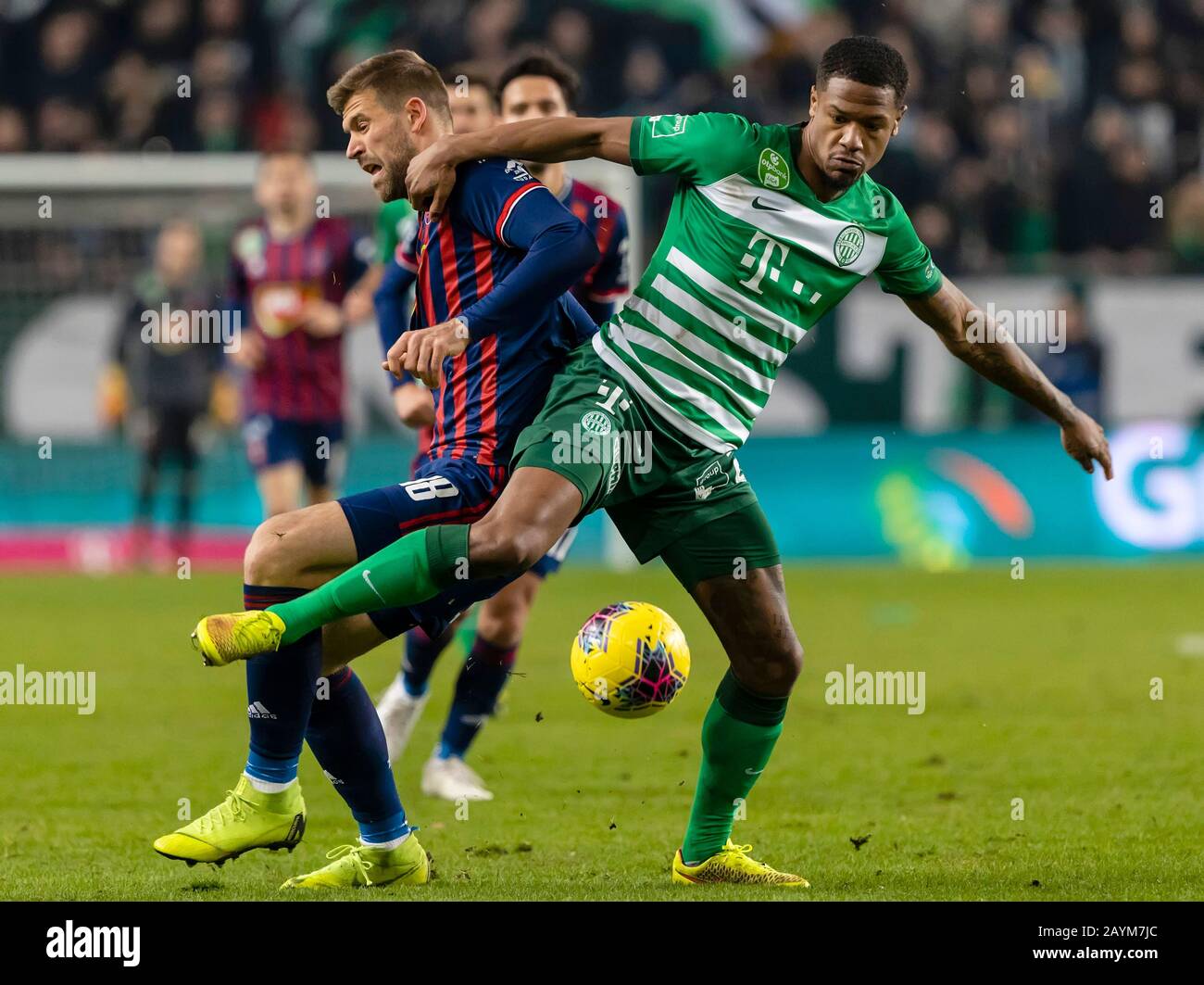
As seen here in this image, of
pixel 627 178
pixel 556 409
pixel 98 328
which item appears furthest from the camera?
pixel 98 328

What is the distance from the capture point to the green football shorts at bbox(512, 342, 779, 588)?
15.0 ft

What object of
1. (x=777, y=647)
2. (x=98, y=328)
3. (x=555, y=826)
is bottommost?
(x=555, y=826)

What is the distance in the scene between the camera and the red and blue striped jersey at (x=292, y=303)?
10.6 metres

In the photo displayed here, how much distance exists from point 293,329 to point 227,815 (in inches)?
251

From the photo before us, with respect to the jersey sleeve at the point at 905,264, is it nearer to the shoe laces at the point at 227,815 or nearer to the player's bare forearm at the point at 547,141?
the player's bare forearm at the point at 547,141

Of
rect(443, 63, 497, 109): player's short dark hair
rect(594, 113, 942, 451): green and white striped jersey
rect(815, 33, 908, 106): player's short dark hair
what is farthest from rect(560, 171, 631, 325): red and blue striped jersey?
rect(815, 33, 908, 106): player's short dark hair

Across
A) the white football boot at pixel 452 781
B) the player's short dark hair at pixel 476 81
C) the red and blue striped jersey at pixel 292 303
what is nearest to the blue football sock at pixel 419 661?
the white football boot at pixel 452 781

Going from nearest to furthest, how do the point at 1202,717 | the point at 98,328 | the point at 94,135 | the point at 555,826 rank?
the point at 555,826, the point at 1202,717, the point at 98,328, the point at 94,135

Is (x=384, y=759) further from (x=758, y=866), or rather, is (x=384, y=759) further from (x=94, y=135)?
(x=94, y=135)

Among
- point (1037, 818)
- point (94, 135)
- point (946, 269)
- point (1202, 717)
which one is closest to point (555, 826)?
point (1037, 818)

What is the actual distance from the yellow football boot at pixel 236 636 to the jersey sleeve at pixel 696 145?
153 cm

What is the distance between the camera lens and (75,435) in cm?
1505

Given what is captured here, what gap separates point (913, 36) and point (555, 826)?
13.5m

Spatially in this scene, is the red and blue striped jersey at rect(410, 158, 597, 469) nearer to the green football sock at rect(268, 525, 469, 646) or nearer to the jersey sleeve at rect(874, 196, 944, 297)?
the green football sock at rect(268, 525, 469, 646)
